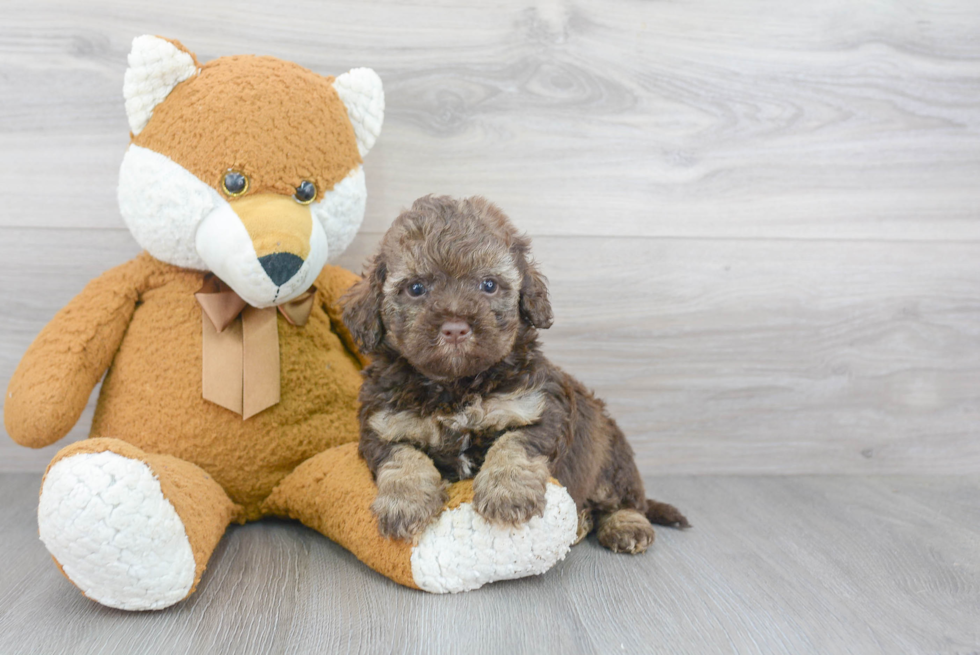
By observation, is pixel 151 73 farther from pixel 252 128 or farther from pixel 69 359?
pixel 69 359

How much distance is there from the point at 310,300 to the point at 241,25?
94 cm

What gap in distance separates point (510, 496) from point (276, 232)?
0.83 metres

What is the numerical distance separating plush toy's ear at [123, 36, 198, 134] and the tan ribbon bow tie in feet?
1.60

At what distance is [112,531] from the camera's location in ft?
4.64

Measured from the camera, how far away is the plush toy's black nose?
174cm

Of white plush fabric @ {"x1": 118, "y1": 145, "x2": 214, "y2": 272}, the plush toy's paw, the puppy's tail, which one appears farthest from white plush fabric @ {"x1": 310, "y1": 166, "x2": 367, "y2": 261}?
the puppy's tail

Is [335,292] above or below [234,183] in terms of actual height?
below

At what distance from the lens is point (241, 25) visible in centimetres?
231

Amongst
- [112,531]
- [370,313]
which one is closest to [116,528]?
[112,531]

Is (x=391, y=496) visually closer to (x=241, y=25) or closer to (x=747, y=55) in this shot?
(x=241, y=25)

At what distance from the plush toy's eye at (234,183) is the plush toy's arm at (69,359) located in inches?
16.7

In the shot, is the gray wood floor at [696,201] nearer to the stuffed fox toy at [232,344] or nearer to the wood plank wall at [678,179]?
the wood plank wall at [678,179]

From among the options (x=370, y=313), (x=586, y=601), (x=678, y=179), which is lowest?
(x=586, y=601)

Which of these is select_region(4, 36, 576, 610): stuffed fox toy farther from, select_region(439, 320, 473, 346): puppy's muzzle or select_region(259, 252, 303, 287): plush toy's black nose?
select_region(439, 320, 473, 346): puppy's muzzle
